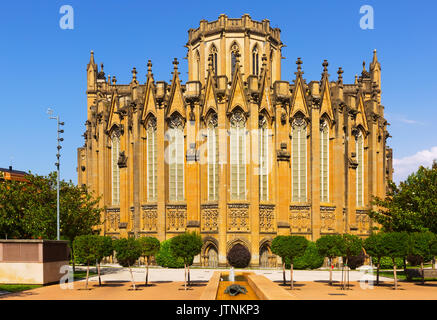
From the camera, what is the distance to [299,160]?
5556cm

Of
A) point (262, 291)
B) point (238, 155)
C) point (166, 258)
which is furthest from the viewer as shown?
point (238, 155)

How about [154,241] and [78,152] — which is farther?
[78,152]

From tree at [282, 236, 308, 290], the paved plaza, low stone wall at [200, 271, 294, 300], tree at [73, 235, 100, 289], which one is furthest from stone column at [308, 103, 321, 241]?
tree at [73, 235, 100, 289]

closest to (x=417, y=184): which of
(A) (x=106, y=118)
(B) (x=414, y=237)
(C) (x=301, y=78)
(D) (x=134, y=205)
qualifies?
(B) (x=414, y=237)

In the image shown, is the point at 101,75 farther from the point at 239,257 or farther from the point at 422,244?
the point at 422,244

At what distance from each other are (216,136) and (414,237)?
23513 millimetres

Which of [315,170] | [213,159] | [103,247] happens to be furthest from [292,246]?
[315,170]

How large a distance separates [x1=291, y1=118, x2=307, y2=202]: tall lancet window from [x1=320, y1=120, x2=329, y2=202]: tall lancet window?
6.85ft

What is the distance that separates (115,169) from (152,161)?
24.0 feet

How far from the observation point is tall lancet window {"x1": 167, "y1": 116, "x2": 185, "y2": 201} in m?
56.1

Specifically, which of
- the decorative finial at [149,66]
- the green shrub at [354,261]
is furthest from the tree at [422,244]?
the decorative finial at [149,66]

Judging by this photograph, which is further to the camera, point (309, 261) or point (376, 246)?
point (309, 261)
